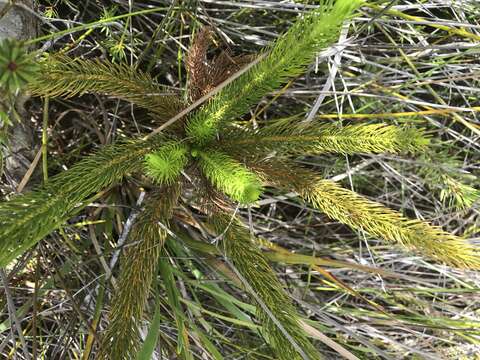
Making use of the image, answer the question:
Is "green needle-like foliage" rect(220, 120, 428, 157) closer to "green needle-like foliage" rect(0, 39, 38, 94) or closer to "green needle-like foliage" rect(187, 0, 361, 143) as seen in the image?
"green needle-like foliage" rect(187, 0, 361, 143)

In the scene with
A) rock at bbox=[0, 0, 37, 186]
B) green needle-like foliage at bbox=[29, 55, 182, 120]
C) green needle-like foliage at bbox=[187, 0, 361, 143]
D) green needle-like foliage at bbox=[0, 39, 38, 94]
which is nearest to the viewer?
green needle-like foliage at bbox=[0, 39, 38, 94]

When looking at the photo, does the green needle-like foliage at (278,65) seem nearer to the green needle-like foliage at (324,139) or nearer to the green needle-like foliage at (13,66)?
the green needle-like foliage at (324,139)

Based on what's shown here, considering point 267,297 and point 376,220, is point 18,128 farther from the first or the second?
point 376,220

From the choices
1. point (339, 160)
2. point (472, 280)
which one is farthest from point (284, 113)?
point (472, 280)

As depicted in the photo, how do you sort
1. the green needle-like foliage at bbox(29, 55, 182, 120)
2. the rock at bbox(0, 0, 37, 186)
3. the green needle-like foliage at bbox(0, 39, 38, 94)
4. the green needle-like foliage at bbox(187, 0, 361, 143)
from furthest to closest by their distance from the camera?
the rock at bbox(0, 0, 37, 186) → the green needle-like foliage at bbox(29, 55, 182, 120) → the green needle-like foliage at bbox(187, 0, 361, 143) → the green needle-like foliage at bbox(0, 39, 38, 94)

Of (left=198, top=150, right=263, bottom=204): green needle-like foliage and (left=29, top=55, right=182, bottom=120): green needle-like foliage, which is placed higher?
(left=29, top=55, right=182, bottom=120): green needle-like foliage

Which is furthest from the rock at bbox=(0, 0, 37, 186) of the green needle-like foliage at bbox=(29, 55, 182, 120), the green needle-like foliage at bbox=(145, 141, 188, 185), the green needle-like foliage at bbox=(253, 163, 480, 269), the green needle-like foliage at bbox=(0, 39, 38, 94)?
the green needle-like foliage at bbox=(253, 163, 480, 269)

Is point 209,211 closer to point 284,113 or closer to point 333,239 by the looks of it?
point 284,113
